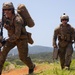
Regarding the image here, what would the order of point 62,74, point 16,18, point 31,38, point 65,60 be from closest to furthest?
point 62,74
point 16,18
point 31,38
point 65,60

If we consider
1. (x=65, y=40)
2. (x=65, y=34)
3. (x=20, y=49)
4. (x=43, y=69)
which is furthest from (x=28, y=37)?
(x=43, y=69)

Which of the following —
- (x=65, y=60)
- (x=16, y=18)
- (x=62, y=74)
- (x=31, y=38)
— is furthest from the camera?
(x=65, y=60)

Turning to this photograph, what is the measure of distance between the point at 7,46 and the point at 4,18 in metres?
0.88

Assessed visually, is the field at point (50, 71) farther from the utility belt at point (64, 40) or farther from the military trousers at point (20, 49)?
the utility belt at point (64, 40)

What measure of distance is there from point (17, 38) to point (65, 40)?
261cm

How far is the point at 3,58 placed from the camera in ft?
35.2

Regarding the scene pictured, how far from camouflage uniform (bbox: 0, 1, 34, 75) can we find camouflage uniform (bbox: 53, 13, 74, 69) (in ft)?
5.69

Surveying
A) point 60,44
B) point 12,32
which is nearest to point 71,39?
point 60,44

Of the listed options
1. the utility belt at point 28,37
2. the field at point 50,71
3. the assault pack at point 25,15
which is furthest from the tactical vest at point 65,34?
the assault pack at point 25,15

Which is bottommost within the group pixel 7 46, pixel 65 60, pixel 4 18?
pixel 65 60

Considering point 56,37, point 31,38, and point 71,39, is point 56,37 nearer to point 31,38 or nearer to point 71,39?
point 71,39

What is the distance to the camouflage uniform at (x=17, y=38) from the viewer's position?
10.2 meters

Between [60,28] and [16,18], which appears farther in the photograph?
[60,28]

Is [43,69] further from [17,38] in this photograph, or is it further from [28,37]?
[17,38]
